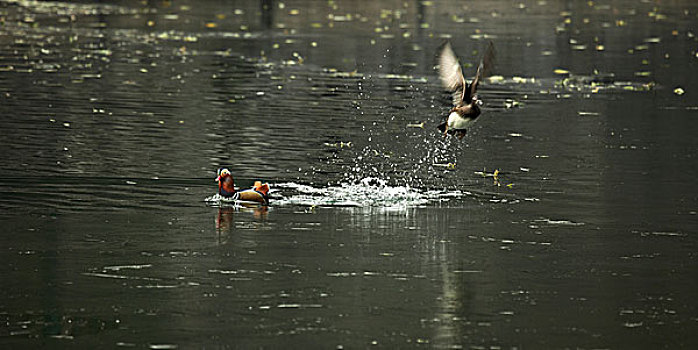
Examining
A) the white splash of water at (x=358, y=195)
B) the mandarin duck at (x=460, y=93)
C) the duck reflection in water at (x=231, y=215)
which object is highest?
the mandarin duck at (x=460, y=93)

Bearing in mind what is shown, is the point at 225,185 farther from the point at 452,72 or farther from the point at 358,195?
the point at 452,72

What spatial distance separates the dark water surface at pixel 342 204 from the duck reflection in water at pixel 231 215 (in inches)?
1.8

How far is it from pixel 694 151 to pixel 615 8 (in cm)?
3328

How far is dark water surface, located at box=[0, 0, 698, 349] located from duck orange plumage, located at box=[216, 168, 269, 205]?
247 mm

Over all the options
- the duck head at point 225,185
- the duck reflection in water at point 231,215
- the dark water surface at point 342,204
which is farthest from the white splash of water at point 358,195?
the duck head at point 225,185

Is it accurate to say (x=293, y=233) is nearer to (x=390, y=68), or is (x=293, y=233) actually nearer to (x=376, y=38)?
(x=390, y=68)

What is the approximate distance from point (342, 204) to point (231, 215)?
1.17 meters

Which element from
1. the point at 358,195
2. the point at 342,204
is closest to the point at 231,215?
the point at 342,204

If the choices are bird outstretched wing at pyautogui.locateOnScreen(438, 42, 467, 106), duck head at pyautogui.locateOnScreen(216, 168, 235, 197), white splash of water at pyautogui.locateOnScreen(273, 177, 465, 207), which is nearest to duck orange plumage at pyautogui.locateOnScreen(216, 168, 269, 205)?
duck head at pyautogui.locateOnScreen(216, 168, 235, 197)

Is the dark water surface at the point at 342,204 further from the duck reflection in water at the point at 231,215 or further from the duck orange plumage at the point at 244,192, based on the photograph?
the duck orange plumage at the point at 244,192

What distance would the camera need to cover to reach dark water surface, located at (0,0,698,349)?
942cm

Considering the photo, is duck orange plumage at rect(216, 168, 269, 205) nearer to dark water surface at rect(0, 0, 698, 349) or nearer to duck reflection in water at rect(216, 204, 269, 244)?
duck reflection in water at rect(216, 204, 269, 244)

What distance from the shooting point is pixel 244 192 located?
13734 mm

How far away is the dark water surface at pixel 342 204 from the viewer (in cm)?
942
